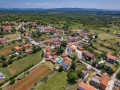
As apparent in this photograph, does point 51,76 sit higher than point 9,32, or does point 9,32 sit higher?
point 9,32

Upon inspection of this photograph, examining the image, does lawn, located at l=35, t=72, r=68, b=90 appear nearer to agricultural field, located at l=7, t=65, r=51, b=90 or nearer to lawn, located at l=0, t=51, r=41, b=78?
agricultural field, located at l=7, t=65, r=51, b=90

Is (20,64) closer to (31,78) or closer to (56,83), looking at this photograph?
(31,78)

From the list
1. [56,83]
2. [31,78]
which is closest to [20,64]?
[31,78]

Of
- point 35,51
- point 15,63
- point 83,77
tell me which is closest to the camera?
point 83,77

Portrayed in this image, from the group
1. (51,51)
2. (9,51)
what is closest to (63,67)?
(51,51)

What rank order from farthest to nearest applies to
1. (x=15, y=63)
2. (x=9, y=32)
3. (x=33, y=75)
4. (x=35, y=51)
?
1. (x=9, y=32)
2. (x=35, y=51)
3. (x=15, y=63)
4. (x=33, y=75)

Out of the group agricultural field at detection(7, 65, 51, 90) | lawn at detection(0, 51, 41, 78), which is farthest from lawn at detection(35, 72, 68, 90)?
lawn at detection(0, 51, 41, 78)

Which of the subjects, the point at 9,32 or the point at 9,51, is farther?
the point at 9,32

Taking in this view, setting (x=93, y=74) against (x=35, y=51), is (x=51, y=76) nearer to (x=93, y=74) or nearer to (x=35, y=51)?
(x=93, y=74)
